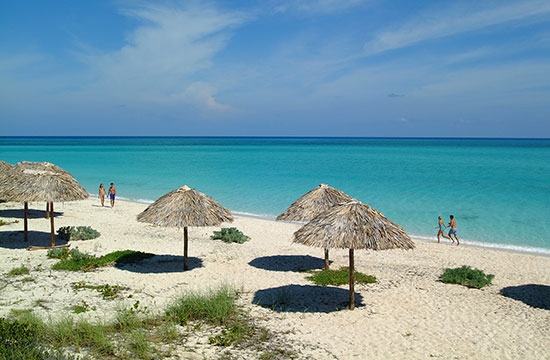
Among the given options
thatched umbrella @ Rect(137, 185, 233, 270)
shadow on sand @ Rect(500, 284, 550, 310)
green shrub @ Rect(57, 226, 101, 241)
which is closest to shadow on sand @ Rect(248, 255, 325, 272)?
thatched umbrella @ Rect(137, 185, 233, 270)

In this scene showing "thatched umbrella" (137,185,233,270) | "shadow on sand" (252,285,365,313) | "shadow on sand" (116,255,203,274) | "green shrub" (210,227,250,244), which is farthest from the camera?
"green shrub" (210,227,250,244)

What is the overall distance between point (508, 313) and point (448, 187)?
2496 centimetres

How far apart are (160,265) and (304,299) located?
16.0ft

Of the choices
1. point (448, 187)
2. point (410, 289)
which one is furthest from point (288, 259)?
point (448, 187)

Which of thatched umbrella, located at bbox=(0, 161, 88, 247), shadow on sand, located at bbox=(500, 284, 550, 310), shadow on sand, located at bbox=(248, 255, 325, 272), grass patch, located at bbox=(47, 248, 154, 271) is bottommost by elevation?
shadow on sand, located at bbox=(500, 284, 550, 310)

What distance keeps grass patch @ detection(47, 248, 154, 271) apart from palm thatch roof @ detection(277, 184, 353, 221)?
461 centimetres

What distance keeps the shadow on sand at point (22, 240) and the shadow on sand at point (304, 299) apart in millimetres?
8507

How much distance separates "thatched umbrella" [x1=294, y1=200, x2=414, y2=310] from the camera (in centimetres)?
847

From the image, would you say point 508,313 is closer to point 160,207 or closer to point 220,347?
point 220,347

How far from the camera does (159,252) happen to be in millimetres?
14023

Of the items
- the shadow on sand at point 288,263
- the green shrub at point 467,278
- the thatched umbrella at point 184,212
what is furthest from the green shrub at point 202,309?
the green shrub at point 467,278

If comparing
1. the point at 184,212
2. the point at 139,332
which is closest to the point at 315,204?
the point at 184,212

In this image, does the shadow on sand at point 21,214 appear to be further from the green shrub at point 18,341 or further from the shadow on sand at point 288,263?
the green shrub at point 18,341

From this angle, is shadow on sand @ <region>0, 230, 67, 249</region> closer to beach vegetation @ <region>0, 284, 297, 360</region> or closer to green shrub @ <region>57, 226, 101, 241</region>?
green shrub @ <region>57, 226, 101, 241</region>
